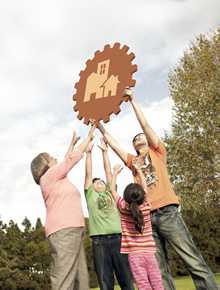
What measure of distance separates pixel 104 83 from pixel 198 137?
53.2ft

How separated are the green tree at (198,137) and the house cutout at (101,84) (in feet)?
51.2

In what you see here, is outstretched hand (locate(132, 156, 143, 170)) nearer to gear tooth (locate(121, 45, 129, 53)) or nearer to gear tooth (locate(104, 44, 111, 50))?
gear tooth (locate(121, 45, 129, 53))

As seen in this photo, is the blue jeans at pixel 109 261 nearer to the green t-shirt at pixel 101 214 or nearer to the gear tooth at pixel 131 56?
the green t-shirt at pixel 101 214

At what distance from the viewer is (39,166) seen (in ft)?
19.6

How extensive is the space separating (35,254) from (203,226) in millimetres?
8114

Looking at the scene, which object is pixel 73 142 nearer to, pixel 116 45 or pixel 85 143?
pixel 85 143

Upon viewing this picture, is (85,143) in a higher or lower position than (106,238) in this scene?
higher

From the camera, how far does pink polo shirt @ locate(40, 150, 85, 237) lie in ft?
18.5

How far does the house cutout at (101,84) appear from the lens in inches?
261

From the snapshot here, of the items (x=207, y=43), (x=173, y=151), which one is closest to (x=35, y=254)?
(x=173, y=151)

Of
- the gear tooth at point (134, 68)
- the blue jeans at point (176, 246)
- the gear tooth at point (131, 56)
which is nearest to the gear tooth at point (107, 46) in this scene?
the gear tooth at point (131, 56)

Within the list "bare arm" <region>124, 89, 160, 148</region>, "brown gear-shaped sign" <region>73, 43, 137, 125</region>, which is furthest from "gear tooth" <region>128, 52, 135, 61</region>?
"bare arm" <region>124, 89, 160, 148</region>

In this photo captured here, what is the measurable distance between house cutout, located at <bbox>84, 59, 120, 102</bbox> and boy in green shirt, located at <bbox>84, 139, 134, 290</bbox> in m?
0.68

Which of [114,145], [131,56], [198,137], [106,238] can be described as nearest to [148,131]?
[114,145]
